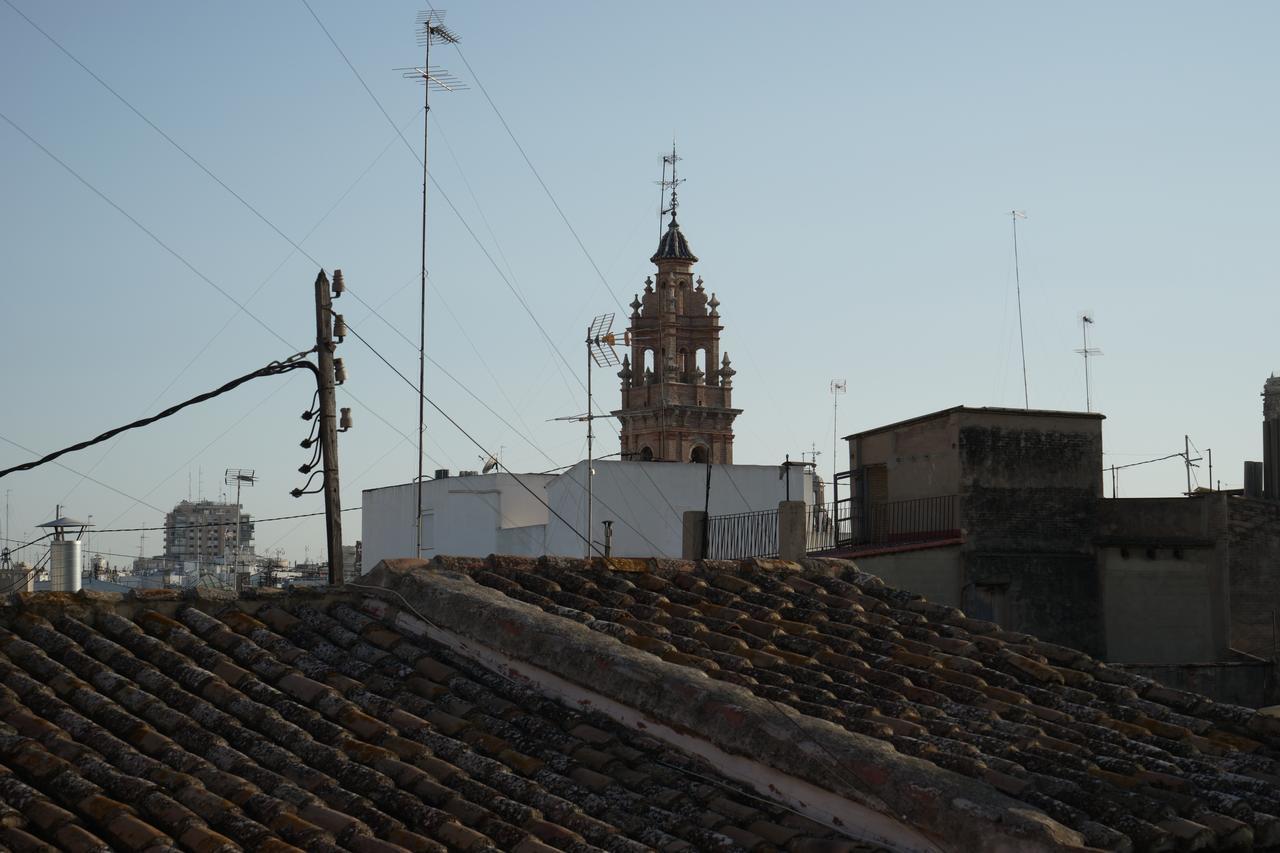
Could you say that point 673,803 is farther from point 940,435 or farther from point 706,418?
point 706,418

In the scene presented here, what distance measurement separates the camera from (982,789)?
22.7 ft

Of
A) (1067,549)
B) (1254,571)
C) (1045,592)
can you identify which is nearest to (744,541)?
(1045,592)

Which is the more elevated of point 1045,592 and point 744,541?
point 744,541

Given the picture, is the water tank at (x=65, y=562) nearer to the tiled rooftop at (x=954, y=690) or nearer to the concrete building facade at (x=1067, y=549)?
the tiled rooftop at (x=954, y=690)

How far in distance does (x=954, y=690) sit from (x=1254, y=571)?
21.4m

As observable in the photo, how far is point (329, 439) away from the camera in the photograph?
11242 mm

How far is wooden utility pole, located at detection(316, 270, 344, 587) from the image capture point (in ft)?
36.7

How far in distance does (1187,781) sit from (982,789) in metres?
1.51

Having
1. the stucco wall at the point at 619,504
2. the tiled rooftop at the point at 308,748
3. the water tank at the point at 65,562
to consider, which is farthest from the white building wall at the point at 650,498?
the tiled rooftop at the point at 308,748

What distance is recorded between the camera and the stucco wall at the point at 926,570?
25531 mm

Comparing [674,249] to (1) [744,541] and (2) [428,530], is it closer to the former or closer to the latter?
(2) [428,530]

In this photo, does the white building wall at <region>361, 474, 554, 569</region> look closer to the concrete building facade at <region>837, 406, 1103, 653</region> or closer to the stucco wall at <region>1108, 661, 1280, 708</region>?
the concrete building facade at <region>837, 406, 1103, 653</region>

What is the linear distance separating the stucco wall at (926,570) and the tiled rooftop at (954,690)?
571 inches

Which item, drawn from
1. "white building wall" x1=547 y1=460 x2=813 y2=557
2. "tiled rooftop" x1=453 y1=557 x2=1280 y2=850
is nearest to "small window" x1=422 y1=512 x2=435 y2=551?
"white building wall" x1=547 y1=460 x2=813 y2=557
